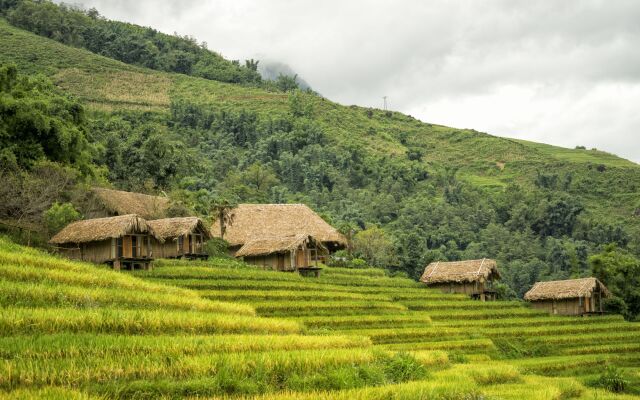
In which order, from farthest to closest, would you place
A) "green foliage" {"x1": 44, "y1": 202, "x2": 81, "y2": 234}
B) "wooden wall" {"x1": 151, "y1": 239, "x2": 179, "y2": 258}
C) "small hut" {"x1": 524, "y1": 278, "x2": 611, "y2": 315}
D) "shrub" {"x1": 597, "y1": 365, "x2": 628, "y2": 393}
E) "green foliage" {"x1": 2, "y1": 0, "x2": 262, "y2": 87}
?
1. "green foliage" {"x1": 2, "y1": 0, "x2": 262, "y2": 87}
2. "small hut" {"x1": 524, "y1": 278, "x2": 611, "y2": 315}
3. "wooden wall" {"x1": 151, "y1": 239, "x2": 179, "y2": 258}
4. "green foliage" {"x1": 44, "y1": 202, "x2": 81, "y2": 234}
5. "shrub" {"x1": 597, "y1": 365, "x2": 628, "y2": 393}

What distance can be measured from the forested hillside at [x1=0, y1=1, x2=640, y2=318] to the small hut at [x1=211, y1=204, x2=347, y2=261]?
294 centimetres

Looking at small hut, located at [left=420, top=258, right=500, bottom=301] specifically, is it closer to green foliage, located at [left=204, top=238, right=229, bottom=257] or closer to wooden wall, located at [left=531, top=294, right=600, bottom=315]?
wooden wall, located at [left=531, top=294, right=600, bottom=315]

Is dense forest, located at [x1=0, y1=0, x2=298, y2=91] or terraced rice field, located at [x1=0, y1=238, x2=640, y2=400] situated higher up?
dense forest, located at [x1=0, y1=0, x2=298, y2=91]

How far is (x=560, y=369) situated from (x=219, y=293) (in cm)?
1275

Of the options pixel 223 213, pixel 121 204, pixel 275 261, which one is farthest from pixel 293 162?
pixel 275 261

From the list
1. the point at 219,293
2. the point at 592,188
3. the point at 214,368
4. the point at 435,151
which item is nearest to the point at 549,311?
the point at 219,293

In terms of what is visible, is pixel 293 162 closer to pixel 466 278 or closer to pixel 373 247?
pixel 373 247

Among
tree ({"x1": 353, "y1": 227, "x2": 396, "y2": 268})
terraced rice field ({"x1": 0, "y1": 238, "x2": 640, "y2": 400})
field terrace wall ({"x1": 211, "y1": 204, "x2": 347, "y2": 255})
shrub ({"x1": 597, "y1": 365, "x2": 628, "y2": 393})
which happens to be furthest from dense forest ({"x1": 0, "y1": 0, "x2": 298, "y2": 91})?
shrub ({"x1": 597, "y1": 365, "x2": 628, "y2": 393})

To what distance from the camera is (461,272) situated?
40594 mm

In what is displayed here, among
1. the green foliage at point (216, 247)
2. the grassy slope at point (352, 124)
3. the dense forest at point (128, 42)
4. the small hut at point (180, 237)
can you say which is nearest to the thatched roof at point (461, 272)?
the green foliage at point (216, 247)

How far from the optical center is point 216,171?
71938 mm

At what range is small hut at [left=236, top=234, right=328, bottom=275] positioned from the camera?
36.0m

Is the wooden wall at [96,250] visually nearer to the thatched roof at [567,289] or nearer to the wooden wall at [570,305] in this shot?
the thatched roof at [567,289]

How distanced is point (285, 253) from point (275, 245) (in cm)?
Result: 68
